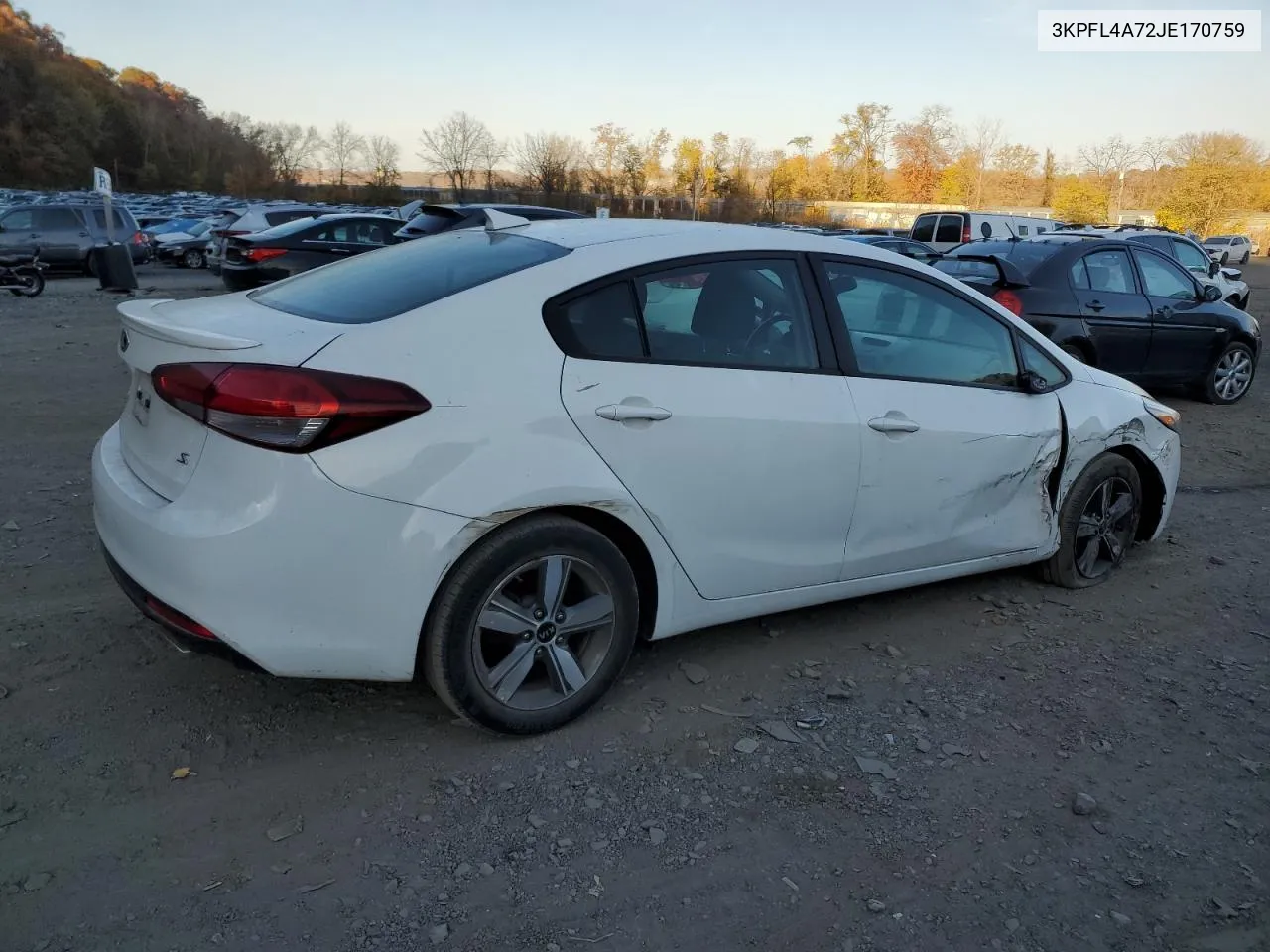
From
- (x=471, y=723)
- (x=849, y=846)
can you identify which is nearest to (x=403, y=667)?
(x=471, y=723)

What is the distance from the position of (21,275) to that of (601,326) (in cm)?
1654

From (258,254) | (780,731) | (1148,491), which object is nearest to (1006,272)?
(1148,491)

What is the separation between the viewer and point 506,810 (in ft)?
9.46

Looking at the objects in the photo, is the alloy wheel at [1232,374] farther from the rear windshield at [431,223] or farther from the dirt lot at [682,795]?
the rear windshield at [431,223]

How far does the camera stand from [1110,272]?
9.34m

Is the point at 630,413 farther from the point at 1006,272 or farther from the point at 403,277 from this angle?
the point at 1006,272

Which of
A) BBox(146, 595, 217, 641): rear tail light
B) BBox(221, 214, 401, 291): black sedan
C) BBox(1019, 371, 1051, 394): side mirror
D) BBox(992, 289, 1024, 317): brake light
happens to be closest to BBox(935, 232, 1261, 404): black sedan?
BBox(992, 289, 1024, 317): brake light

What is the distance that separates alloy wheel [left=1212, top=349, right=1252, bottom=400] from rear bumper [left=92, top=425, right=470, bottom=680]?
9.84 meters

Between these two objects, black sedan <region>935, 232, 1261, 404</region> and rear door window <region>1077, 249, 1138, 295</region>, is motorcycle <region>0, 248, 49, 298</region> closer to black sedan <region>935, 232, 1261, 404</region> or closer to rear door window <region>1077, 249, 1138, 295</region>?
black sedan <region>935, 232, 1261, 404</region>

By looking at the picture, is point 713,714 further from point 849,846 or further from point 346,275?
point 346,275

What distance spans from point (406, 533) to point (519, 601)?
0.48m

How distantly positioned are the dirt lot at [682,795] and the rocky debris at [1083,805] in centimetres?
2

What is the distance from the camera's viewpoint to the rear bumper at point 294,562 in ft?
8.88

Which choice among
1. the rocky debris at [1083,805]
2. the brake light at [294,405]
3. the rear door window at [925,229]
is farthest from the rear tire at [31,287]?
the rear door window at [925,229]
